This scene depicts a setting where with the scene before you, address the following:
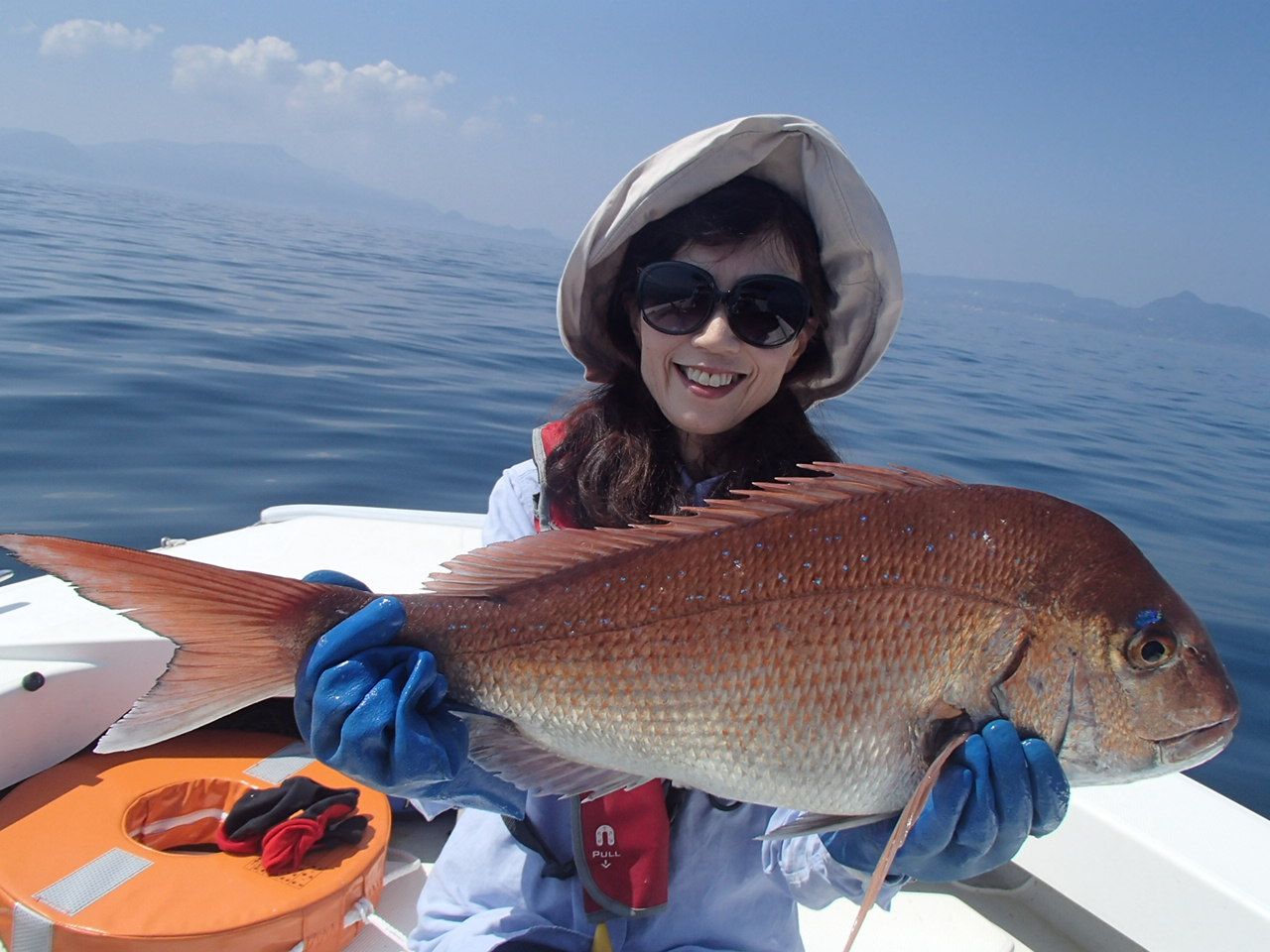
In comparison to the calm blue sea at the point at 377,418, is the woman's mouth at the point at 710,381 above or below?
above

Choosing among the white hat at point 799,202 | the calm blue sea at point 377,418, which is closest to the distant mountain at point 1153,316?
the calm blue sea at point 377,418

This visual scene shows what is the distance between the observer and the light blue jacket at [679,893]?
230 centimetres

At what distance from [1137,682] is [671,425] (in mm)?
1568

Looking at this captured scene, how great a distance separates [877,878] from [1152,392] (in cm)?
2226

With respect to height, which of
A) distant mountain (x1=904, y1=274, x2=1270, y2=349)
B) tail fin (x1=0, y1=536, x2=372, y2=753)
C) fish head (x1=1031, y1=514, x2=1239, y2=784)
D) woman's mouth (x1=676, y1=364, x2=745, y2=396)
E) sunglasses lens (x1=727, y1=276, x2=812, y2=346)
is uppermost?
distant mountain (x1=904, y1=274, x2=1270, y2=349)

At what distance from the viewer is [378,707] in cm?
185

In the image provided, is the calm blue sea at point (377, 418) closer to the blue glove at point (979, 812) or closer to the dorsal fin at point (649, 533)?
the dorsal fin at point (649, 533)

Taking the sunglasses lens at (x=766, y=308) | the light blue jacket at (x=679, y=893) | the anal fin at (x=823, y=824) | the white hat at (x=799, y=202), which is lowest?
the light blue jacket at (x=679, y=893)

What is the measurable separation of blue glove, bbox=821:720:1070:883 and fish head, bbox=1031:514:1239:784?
3.8 inches

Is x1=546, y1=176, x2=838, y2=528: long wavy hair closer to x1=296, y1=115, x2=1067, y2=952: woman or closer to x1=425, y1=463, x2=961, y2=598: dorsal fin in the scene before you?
x1=296, y1=115, x2=1067, y2=952: woman

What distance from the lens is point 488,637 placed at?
6.32 feet

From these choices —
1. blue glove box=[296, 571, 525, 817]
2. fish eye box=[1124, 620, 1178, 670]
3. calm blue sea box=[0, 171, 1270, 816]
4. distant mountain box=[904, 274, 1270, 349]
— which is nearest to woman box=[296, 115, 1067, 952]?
blue glove box=[296, 571, 525, 817]

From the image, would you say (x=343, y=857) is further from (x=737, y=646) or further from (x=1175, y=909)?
(x=1175, y=909)

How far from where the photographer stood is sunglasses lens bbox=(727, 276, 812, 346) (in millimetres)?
2439
